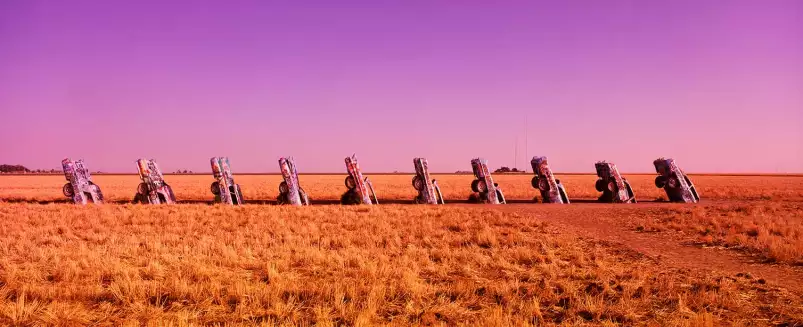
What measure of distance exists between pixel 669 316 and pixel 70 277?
10.2 metres

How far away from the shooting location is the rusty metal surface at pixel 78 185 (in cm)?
2436

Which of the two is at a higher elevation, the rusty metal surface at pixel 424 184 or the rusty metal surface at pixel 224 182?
the rusty metal surface at pixel 224 182

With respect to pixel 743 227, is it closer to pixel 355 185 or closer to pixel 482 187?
pixel 482 187

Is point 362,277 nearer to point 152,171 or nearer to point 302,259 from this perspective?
point 302,259

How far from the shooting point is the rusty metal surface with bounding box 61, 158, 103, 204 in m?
24.4

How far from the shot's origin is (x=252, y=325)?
606cm

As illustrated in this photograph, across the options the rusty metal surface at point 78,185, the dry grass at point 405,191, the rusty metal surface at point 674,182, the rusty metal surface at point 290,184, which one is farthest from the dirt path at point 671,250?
the rusty metal surface at point 78,185

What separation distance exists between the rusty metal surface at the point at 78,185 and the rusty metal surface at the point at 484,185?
20.5 meters

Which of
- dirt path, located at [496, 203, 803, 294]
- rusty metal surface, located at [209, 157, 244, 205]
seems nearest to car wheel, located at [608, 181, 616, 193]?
dirt path, located at [496, 203, 803, 294]

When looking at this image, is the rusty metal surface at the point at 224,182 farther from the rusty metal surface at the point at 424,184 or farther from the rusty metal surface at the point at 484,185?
the rusty metal surface at the point at 484,185

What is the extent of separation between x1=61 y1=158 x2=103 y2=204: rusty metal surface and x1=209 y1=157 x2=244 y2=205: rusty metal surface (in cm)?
630

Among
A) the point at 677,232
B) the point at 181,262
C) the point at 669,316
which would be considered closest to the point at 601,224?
the point at 677,232

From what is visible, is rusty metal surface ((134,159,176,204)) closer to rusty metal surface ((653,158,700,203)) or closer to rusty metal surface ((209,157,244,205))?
rusty metal surface ((209,157,244,205))

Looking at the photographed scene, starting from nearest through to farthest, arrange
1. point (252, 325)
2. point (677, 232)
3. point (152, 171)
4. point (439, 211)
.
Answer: point (252, 325)
point (677, 232)
point (439, 211)
point (152, 171)
